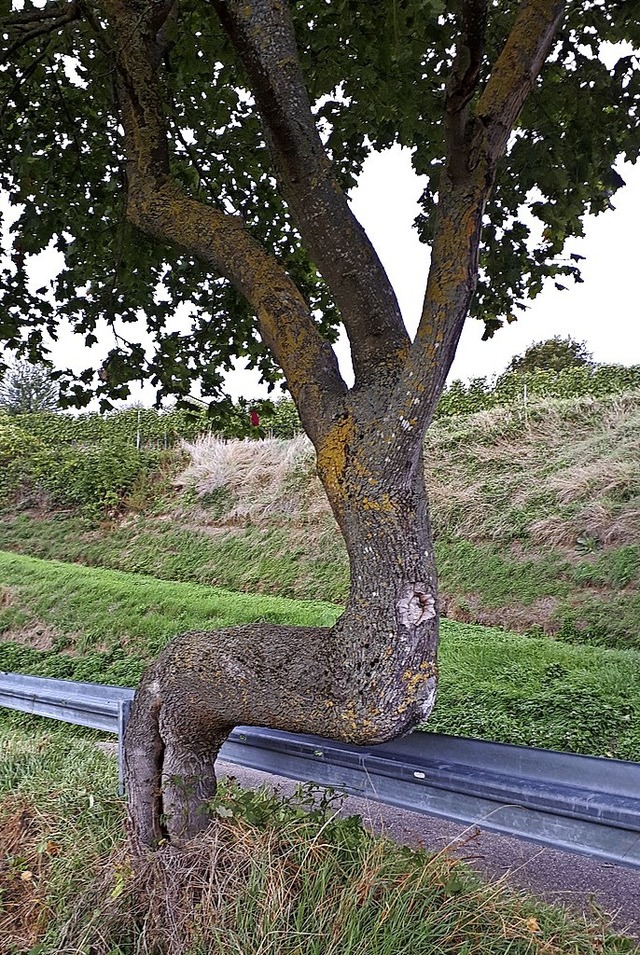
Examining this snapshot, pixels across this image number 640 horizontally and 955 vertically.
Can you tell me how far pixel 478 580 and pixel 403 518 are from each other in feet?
23.1

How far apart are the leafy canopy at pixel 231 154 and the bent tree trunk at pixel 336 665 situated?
2125 mm

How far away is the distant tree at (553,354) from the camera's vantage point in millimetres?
22812

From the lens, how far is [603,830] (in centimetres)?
208

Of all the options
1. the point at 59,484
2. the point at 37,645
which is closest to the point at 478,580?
the point at 37,645

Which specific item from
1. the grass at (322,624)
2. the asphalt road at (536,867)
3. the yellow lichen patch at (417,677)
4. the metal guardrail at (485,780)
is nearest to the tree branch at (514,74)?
the yellow lichen patch at (417,677)

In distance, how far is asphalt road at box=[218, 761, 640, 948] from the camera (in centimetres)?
271

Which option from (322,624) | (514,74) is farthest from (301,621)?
(514,74)

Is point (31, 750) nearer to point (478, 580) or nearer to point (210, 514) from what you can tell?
point (478, 580)

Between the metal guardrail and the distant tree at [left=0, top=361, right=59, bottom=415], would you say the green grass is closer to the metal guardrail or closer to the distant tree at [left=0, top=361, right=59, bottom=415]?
the metal guardrail

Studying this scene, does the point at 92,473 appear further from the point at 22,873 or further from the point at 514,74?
the point at 514,74

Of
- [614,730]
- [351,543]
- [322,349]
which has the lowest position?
[614,730]

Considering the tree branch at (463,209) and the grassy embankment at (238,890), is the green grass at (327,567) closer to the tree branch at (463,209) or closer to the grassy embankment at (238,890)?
the grassy embankment at (238,890)

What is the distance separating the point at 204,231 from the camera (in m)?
3.05

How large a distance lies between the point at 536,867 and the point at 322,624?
4528 mm
